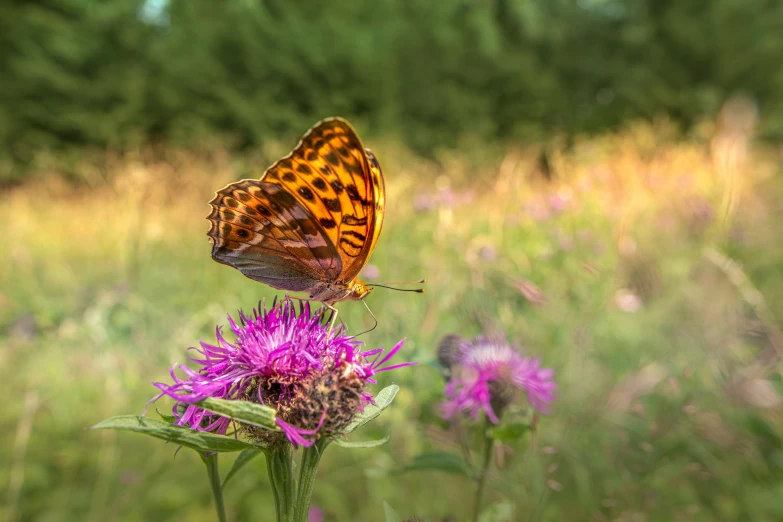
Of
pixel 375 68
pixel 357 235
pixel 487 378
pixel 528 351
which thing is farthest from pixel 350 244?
pixel 375 68

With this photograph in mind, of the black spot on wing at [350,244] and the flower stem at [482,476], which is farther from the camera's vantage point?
the black spot on wing at [350,244]

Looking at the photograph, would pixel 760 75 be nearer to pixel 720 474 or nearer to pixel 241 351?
pixel 720 474

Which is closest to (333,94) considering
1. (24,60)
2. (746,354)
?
(24,60)

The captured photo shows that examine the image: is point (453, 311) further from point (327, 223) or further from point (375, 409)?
point (375, 409)

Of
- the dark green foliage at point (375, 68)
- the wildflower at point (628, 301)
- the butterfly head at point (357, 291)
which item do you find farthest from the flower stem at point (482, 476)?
the dark green foliage at point (375, 68)

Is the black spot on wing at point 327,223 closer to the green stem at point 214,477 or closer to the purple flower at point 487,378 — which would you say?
the purple flower at point 487,378
